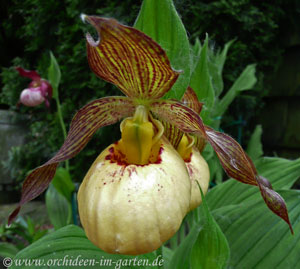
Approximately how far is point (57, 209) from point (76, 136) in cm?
116

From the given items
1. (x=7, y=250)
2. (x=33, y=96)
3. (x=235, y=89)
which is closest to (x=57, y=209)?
(x=7, y=250)

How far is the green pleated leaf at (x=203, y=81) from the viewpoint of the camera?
2.68 ft

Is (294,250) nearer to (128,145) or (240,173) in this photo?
(240,173)

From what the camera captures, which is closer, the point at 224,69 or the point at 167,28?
the point at 167,28

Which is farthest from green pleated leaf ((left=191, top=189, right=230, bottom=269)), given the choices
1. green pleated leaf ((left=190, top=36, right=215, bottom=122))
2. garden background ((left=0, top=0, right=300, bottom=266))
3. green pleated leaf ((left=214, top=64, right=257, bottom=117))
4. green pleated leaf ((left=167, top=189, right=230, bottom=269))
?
garden background ((left=0, top=0, right=300, bottom=266))

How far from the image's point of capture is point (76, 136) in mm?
544

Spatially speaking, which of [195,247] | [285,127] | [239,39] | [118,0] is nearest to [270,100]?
[285,127]

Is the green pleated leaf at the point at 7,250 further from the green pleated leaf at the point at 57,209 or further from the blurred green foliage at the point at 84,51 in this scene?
the blurred green foliage at the point at 84,51

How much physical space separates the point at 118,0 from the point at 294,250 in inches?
65.2

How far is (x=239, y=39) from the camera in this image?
1883 mm

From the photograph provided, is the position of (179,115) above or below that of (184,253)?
above

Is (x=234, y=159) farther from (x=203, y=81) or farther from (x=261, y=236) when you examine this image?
(x=203, y=81)

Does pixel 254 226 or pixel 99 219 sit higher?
pixel 99 219

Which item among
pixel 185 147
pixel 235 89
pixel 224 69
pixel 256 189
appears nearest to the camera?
pixel 185 147
